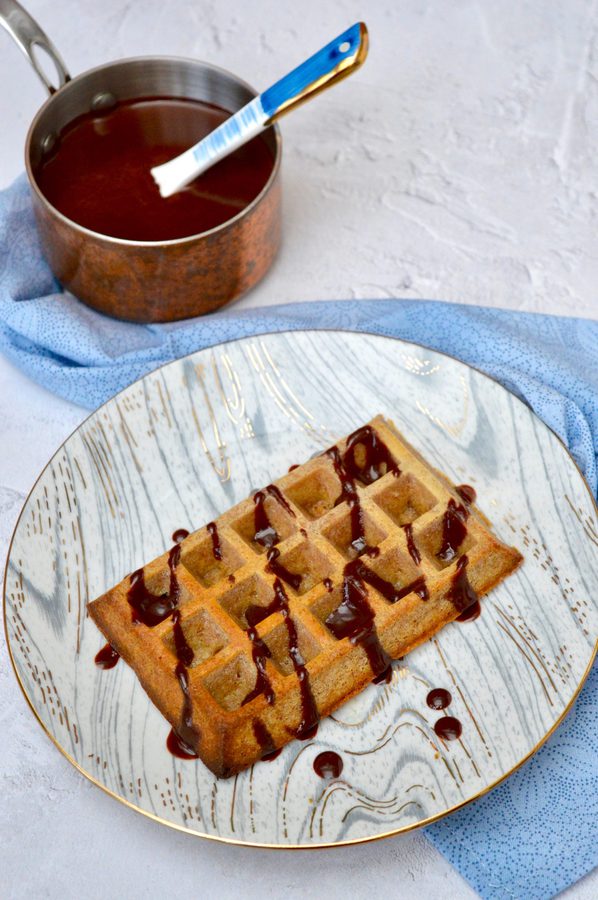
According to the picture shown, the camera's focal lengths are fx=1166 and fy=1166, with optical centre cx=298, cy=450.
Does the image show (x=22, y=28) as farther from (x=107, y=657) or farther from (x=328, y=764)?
(x=328, y=764)

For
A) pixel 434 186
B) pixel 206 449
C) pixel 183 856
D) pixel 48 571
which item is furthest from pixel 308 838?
pixel 434 186

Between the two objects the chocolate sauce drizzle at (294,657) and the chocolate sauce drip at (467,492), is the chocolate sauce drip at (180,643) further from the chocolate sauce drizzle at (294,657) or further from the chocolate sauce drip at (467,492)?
the chocolate sauce drip at (467,492)

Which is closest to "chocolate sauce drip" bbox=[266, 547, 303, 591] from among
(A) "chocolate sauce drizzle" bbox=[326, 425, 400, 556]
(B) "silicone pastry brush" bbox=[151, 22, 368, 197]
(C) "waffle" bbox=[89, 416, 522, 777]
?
(C) "waffle" bbox=[89, 416, 522, 777]

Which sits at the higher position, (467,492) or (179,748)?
(179,748)

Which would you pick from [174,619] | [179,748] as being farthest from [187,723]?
[174,619]

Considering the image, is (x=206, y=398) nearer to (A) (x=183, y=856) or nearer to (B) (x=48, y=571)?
(B) (x=48, y=571)
